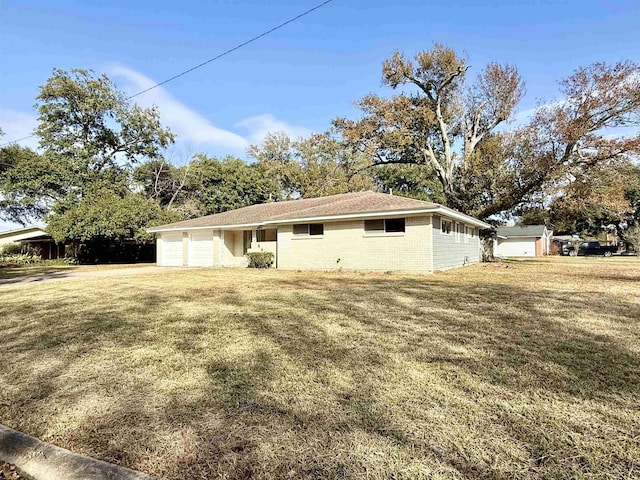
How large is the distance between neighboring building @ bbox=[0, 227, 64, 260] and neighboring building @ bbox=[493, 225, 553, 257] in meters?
39.7

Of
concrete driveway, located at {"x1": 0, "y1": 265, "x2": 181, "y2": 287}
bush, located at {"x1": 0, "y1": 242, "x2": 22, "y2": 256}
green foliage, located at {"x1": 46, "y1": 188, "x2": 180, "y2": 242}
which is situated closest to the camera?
concrete driveway, located at {"x1": 0, "y1": 265, "x2": 181, "y2": 287}

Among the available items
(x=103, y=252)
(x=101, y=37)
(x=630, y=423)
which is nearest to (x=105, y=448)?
(x=630, y=423)

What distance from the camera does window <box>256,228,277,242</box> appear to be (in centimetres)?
1845

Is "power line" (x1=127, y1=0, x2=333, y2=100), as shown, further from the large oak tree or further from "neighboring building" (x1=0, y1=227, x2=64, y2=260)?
"neighboring building" (x1=0, y1=227, x2=64, y2=260)

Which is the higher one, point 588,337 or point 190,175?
point 190,175

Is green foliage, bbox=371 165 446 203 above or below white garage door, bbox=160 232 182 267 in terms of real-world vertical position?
above

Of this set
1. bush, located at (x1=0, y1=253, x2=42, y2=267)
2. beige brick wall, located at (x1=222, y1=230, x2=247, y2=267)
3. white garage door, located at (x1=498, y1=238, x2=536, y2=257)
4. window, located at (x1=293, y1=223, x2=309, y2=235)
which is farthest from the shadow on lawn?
white garage door, located at (x1=498, y1=238, x2=536, y2=257)

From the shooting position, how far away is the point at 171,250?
21.5 m

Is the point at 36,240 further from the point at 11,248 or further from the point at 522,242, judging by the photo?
the point at 522,242

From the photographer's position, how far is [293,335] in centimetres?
497

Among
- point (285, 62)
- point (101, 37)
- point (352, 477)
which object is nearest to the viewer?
point (352, 477)

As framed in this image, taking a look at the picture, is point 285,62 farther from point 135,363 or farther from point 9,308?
point 135,363

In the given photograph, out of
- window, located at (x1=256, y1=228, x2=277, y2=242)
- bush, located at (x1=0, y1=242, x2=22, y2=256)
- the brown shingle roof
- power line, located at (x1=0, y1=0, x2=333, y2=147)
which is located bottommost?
bush, located at (x1=0, y1=242, x2=22, y2=256)

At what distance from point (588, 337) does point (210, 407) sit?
4628mm
